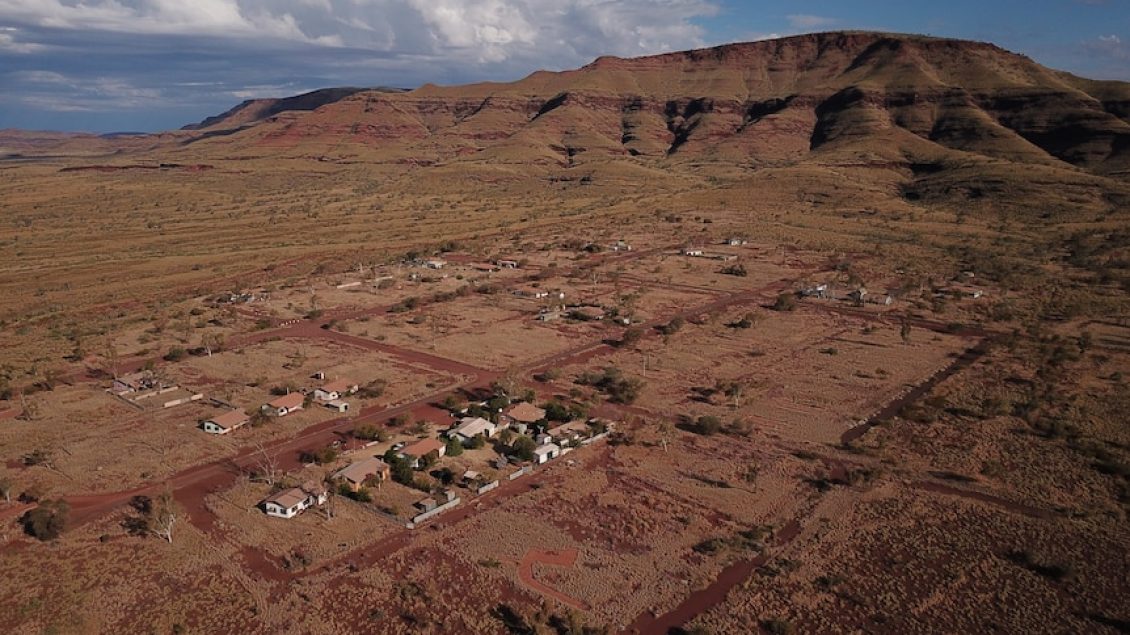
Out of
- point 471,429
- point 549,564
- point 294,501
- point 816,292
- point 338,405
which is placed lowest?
point 338,405

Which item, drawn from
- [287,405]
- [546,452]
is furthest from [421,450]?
[287,405]

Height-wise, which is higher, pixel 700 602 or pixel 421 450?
pixel 421 450

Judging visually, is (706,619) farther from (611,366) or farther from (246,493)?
(611,366)

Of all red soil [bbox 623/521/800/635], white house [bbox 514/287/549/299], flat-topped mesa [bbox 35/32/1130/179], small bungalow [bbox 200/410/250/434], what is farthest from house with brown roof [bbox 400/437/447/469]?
flat-topped mesa [bbox 35/32/1130/179]

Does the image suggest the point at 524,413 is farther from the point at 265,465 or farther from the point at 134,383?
the point at 134,383

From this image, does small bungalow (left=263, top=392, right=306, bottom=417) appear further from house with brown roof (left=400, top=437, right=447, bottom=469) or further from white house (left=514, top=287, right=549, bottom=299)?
white house (left=514, top=287, right=549, bottom=299)

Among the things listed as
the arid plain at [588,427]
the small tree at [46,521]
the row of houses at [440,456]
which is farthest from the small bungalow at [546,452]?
the small tree at [46,521]
